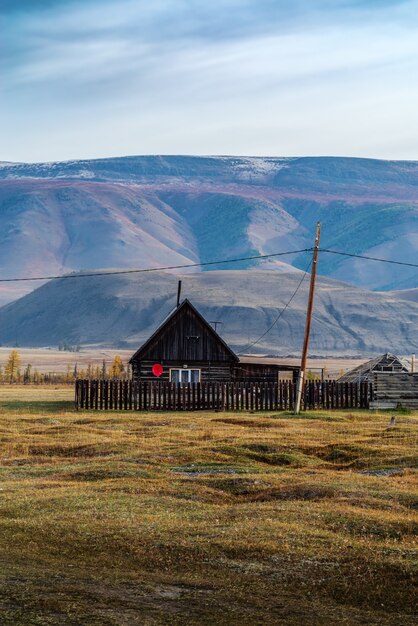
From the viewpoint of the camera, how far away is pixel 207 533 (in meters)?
17.8

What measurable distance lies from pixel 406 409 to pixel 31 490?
35.9 m

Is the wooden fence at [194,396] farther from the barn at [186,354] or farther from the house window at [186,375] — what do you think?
the house window at [186,375]

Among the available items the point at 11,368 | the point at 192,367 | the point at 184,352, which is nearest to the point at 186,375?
the point at 192,367

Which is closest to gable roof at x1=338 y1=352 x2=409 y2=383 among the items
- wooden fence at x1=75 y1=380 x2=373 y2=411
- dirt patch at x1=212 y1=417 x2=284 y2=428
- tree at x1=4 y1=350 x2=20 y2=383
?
wooden fence at x1=75 y1=380 x2=373 y2=411

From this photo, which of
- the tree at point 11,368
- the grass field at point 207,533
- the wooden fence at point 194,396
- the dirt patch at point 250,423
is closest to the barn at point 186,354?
the wooden fence at point 194,396

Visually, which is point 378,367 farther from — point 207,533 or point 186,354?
point 207,533

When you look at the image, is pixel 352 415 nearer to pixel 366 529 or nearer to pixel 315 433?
pixel 315 433

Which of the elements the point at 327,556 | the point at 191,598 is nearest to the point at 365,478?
the point at 327,556

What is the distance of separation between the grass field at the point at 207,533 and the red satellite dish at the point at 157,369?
30758 mm

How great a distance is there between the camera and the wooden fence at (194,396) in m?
54.4

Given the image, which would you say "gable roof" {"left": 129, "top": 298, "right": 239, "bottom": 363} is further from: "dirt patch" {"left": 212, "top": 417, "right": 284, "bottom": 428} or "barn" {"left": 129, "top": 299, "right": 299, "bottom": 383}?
"dirt patch" {"left": 212, "top": 417, "right": 284, "bottom": 428}

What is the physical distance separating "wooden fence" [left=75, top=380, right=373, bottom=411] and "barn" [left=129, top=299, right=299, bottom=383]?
310 inches

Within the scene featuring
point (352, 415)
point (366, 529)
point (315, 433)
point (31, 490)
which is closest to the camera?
point (366, 529)

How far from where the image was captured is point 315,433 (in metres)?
38.9
